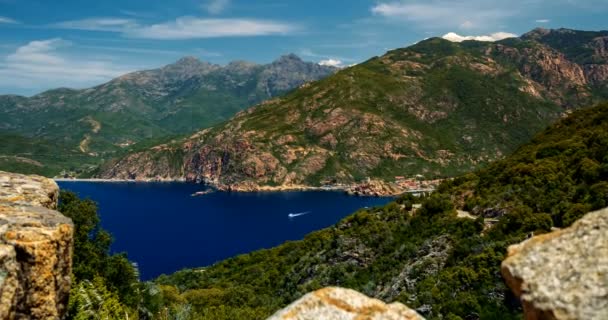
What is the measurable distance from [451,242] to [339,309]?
54875mm

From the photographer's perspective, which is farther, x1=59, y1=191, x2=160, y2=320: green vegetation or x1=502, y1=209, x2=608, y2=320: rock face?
x1=59, y1=191, x2=160, y2=320: green vegetation

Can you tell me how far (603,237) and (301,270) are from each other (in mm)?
72937

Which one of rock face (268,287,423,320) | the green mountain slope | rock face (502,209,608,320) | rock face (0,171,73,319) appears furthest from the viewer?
the green mountain slope

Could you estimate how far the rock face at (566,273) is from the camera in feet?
18.5

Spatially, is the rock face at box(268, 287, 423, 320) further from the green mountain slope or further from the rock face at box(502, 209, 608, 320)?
the green mountain slope

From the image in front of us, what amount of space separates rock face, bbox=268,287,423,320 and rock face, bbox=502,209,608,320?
1781 millimetres

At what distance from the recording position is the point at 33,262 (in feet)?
27.0

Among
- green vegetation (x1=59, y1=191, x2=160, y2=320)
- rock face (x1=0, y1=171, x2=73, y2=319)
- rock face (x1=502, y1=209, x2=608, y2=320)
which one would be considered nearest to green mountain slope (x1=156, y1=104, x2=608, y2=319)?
green vegetation (x1=59, y1=191, x2=160, y2=320)

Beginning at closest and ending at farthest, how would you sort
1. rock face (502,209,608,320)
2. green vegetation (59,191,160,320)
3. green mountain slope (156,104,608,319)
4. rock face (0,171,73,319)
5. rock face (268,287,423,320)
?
rock face (502,209,608,320)
rock face (268,287,423,320)
rock face (0,171,73,319)
green vegetation (59,191,160,320)
green mountain slope (156,104,608,319)

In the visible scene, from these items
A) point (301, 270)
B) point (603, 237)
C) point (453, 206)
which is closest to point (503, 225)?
point (453, 206)

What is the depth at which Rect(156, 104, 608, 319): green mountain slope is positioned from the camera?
45.6 m

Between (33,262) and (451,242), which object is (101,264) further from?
(451,242)

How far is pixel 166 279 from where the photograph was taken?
348 ft

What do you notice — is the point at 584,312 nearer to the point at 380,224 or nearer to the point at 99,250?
the point at 99,250
